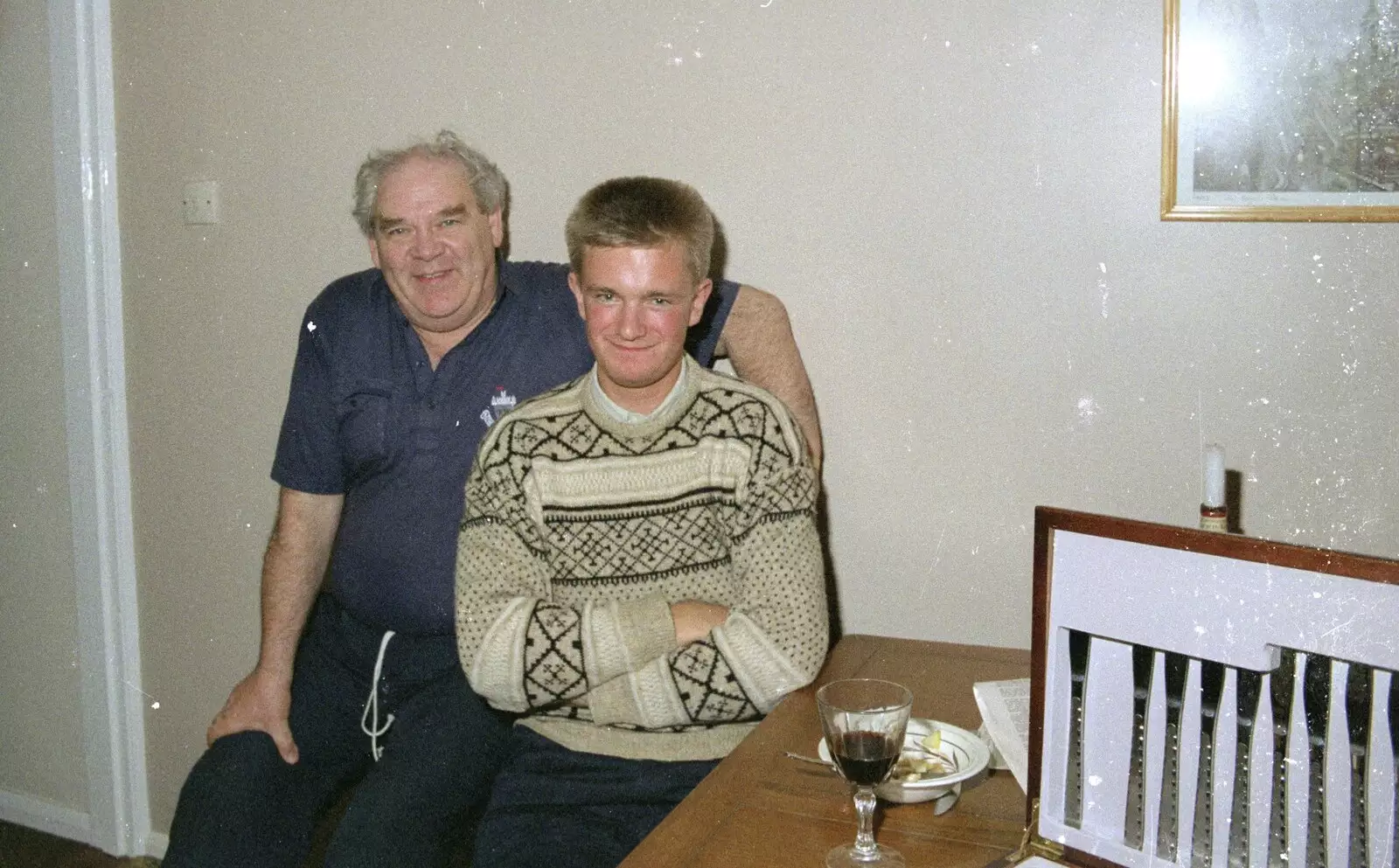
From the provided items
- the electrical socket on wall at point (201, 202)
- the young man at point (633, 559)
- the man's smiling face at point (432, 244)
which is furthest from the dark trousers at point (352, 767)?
the electrical socket on wall at point (201, 202)

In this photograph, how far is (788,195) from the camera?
6.57 ft

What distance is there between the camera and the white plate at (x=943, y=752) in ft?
3.59

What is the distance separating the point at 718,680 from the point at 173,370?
1701 millimetres

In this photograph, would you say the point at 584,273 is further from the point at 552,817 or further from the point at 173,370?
the point at 173,370

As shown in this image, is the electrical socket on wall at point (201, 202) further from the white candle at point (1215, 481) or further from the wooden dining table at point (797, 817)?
the white candle at point (1215, 481)

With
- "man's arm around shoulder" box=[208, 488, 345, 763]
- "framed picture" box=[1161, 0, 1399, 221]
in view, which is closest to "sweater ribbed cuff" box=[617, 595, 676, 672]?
"man's arm around shoulder" box=[208, 488, 345, 763]

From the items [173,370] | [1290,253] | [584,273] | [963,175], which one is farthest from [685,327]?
[173,370]

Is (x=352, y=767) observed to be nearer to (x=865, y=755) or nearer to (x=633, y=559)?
(x=633, y=559)

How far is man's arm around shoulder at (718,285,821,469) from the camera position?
197cm

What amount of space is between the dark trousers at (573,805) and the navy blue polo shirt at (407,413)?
0.49 meters

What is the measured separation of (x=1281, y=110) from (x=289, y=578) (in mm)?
1772

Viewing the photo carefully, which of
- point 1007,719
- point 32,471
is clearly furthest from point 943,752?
point 32,471

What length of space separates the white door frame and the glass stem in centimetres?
222

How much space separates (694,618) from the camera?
1.51m
